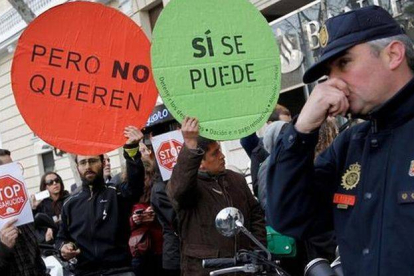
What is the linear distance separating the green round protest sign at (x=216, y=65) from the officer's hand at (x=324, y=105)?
2.97 feet

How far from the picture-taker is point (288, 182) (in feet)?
6.25

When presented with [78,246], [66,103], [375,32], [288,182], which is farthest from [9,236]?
[375,32]

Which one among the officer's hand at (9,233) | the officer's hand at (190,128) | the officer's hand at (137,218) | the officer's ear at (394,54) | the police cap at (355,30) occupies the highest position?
the police cap at (355,30)

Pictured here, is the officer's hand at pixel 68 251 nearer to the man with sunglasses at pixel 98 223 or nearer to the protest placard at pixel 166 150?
the man with sunglasses at pixel 98 223

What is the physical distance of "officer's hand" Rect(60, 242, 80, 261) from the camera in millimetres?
4750

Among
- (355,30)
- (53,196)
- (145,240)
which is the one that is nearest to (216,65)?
(355,30)

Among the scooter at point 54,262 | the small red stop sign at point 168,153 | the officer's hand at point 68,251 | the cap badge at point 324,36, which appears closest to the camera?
the cap badge at point 324,36

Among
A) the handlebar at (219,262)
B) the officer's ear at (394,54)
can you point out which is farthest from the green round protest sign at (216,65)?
the officer's ear at (394,54)

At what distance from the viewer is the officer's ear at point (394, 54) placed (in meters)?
1.78

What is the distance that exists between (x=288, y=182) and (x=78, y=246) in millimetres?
3297

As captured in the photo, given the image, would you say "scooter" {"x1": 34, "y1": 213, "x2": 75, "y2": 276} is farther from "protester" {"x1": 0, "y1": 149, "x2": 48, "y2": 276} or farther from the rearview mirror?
the rearview mirror

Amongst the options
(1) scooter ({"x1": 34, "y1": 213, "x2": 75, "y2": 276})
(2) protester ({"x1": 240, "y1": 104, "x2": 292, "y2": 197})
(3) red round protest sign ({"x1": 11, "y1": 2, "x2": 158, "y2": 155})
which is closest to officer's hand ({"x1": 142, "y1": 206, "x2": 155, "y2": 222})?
(1) scooter ({"x1": 34, "y1": 213, "x2": 75, "y2": 276})

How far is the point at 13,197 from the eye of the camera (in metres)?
4.17

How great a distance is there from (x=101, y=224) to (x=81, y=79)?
1796 millimetres
